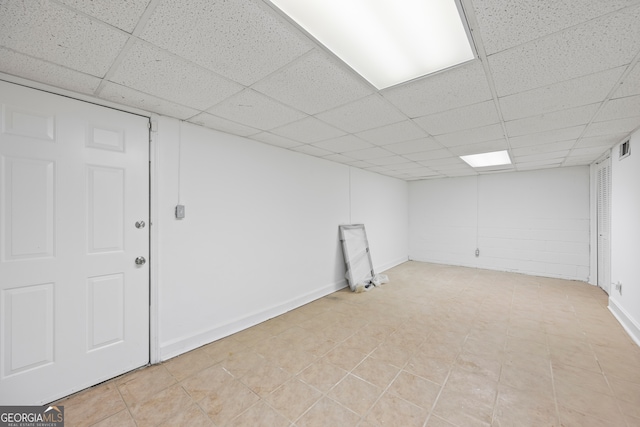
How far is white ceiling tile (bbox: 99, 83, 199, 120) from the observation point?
197 cm

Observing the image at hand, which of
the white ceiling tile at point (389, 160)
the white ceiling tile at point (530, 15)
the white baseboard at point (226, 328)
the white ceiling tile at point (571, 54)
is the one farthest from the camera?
the white ceiling tile at point (389, 160)

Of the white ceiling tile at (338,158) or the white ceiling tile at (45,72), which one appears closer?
the white ceiling tile at (45,72)

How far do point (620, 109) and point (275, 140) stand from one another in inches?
135

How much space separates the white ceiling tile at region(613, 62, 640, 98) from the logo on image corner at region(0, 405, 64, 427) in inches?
177

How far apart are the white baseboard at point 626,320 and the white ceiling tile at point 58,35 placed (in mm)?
→ 5228

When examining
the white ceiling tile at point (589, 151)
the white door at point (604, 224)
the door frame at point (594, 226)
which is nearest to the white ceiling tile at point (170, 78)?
the white ceiling tile at point (589, 151)

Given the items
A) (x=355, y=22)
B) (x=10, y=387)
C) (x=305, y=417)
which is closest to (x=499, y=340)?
(x=305, y=417)

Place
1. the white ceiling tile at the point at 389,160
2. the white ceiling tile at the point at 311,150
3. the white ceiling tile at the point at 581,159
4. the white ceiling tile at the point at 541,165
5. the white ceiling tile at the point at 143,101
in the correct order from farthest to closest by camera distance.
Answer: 1. the white ceiling tile at the point at 541,165
2. the white ceiling tile at the point at 389,160
3. the white ceiling tile at the point at 581,159
4. the white ceiling tile at the point at 311,150
5. the white ceiling tile at the point at 143,101

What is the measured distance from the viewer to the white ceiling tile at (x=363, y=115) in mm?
2215

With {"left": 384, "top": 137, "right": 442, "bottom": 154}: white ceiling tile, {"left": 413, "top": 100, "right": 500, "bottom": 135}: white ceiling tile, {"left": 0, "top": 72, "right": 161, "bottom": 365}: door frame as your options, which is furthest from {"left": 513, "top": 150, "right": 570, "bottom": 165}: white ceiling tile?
{"left": 0, "top": 72, "right": 161, "bottom": 365}: door frame

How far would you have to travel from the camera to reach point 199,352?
2.59 metres

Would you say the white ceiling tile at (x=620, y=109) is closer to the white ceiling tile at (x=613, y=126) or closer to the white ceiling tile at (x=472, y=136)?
the white ceiling tile at (x=613, y=126)

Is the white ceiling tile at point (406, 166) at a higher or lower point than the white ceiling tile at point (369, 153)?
higher

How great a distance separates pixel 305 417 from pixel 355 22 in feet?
8.15
